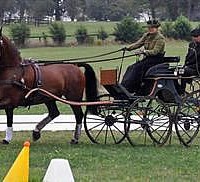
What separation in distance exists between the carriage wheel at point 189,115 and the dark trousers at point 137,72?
34.3 inches

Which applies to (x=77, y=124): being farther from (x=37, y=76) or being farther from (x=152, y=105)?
(x=152, y=105)

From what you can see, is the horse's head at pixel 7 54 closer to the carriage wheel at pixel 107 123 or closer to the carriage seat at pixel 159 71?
the carriage wheel at pixel 107 123

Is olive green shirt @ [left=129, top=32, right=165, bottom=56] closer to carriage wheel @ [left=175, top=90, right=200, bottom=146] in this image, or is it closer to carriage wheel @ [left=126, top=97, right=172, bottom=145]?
carriage wheel @ [left=126, top=97, right=172, bottom=145]

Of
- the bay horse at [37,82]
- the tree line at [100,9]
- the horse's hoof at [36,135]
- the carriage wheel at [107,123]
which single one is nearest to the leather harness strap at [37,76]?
the bay horse at [37,82]

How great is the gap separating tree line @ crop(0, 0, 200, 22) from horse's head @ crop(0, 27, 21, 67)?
82993 millimetres

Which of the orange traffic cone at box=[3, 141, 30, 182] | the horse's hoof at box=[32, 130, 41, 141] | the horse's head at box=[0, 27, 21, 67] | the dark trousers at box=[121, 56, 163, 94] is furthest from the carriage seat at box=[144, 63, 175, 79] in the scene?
the orange traffic cone at box=[3, 141, 30, 182]

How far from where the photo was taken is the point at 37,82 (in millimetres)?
11188

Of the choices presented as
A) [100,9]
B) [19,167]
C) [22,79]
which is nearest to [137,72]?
[22,79]

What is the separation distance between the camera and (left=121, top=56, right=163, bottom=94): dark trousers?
11.8 m

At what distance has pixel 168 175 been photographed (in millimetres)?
8750

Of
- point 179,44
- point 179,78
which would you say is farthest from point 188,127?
point 179,44

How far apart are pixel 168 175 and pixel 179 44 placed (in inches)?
1898

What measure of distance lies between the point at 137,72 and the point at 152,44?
58cm

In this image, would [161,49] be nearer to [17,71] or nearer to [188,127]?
[188,127]
